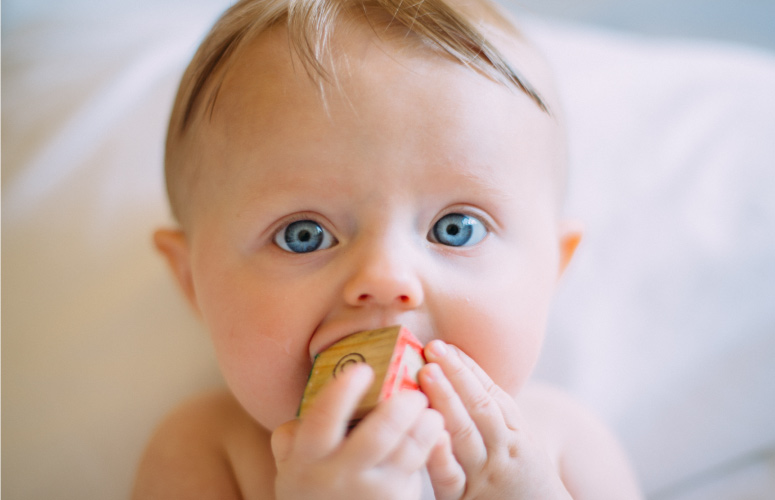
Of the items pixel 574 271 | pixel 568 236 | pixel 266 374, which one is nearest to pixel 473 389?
pixel 266 374

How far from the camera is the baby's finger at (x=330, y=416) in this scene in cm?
68

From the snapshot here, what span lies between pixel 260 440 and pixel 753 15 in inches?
72.0

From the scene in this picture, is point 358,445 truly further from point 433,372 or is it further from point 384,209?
point 384,209

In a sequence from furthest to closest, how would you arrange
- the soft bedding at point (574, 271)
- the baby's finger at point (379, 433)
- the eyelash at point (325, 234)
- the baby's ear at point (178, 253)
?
the soft bedding at point (574, 271), the baby's ear at point (178, 253), the eyelash at point (325, 234), the baby's finger at point (379, 433)

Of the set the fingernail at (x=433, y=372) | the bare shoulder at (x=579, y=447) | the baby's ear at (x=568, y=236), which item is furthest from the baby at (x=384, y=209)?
the bare shoulder at (x=579, y=447)

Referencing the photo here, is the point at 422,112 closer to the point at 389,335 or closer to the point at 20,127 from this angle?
the point at 389,335

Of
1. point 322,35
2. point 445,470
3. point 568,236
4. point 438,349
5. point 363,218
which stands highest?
point 322,35

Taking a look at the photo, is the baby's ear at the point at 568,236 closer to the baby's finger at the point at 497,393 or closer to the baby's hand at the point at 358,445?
the baby's finger at the point at 497,393

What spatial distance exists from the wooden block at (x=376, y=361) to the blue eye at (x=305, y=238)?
0.48 feet

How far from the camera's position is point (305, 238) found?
2.91ft

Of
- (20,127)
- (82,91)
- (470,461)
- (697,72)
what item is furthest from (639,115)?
(20,127)

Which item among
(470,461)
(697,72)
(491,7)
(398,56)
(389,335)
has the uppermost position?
(697,72)

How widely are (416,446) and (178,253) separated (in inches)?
22.4

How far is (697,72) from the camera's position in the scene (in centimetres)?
168
